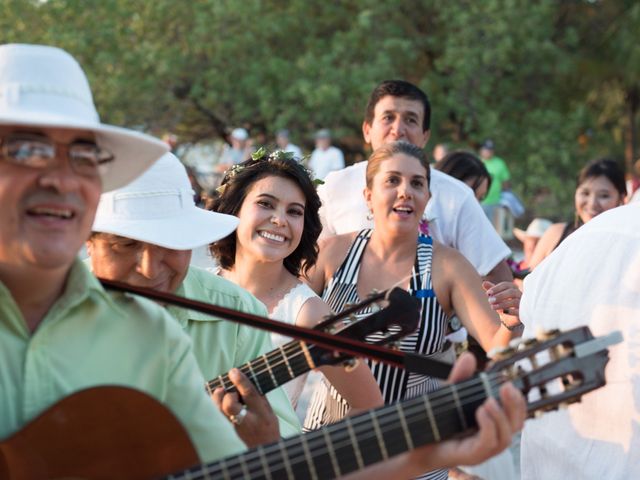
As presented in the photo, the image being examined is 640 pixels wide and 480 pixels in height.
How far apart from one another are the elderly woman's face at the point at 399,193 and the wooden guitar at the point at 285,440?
305 centimetres

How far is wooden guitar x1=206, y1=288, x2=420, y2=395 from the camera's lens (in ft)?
9.57

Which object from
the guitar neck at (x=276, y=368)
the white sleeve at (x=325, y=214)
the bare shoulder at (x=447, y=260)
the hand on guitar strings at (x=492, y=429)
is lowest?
the hand on guitar strings at (x=492, y=429)

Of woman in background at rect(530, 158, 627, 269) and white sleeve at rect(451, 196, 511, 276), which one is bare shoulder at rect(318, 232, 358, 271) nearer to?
white sleeve at rect(451, 196, 511, 276)

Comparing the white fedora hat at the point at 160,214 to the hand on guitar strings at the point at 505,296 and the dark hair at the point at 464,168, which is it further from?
the dark hair at the point at 464,168

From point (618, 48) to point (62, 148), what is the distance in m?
25.1

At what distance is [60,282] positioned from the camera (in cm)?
233

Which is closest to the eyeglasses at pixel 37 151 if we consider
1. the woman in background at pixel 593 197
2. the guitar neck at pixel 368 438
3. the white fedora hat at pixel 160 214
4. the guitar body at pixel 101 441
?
the guitar body at pixel 101 441

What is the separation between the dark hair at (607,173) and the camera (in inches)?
299

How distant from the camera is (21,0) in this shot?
2534 centimetres

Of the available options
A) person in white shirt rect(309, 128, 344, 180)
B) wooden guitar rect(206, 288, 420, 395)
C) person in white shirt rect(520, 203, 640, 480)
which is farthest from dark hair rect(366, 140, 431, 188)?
person in white shirt rect(309, 128, 344, 180)

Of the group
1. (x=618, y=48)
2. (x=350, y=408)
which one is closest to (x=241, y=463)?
(x=350, y=408)

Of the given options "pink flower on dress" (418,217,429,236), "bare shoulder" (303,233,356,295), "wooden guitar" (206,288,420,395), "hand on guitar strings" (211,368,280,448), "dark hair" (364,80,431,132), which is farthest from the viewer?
"dark hair" (364,80,431,132)

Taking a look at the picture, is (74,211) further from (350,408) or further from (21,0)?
(21,0)

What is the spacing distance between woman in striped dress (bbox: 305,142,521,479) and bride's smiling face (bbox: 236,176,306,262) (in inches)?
24.5
